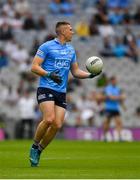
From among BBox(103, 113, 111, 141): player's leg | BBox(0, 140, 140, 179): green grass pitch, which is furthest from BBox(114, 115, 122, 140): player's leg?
BBox(0, 140, 140, 179): green grass pitch

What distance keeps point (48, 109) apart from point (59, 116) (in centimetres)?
25

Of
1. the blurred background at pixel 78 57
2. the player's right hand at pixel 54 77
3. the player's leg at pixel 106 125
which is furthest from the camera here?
the blurred background at pixel 78 57

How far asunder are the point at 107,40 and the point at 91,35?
1348 millimetres

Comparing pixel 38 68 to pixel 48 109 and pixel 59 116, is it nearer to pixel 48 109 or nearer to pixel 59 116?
pixel 48 109

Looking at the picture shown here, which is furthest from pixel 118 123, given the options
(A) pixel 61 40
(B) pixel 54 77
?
(B) pixel 54 77

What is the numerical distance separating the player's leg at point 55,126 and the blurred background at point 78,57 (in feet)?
48.9

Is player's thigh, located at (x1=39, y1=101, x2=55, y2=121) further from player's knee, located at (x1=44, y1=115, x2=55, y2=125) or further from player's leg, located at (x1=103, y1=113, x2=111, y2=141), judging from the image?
player's leg, located at (x1=103, y1=113, x2=111, y2=141)

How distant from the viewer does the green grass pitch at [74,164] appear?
43.0 ft

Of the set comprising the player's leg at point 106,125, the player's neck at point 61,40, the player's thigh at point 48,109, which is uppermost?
the player's neck at point 61,40

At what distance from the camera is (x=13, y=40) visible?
34.8 metres

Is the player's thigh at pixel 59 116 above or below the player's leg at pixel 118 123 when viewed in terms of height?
above

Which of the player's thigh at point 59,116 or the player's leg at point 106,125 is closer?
the player's thigh at point 59,116

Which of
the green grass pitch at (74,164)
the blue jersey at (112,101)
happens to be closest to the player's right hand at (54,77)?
the green grass pitch at (74,164)

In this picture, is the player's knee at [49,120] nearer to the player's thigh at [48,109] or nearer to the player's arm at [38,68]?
the player's thigh at [48,109]
